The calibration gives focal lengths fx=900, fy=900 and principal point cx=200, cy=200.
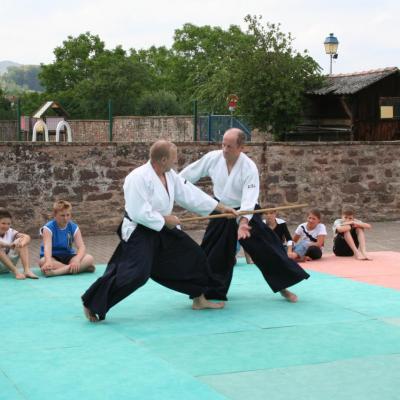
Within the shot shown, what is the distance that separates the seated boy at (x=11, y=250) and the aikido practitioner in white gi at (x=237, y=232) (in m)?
2.42

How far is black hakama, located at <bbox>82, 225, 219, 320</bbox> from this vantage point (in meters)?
6.98

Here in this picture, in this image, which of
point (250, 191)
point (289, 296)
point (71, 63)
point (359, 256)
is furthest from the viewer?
point (71, 63)

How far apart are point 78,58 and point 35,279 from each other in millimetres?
56881

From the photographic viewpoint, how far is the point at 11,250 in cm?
976

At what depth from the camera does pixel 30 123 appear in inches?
779

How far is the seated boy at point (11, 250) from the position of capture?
9.55 metres

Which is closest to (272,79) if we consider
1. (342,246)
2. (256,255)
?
(342,246)

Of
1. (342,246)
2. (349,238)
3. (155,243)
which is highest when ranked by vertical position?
(155,243)

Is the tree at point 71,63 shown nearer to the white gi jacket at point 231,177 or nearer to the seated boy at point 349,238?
the seated boy at point 349,238

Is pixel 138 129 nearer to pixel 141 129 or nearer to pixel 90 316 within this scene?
pixel 141 129

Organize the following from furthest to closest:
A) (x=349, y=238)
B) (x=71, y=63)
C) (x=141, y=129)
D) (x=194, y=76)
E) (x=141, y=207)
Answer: (x=71, y=63)
(x=194, y=76)
(x=141, y=129)
(x=349, y=238)
(x=141, y=207)

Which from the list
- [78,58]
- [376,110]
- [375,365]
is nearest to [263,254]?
[375,365]

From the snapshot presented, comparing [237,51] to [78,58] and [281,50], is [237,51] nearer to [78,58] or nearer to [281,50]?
[281,50]

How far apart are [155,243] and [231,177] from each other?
110 cm
